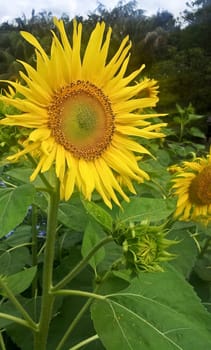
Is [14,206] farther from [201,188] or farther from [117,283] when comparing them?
[201,188]

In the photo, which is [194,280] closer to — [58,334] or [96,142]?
[58,334]

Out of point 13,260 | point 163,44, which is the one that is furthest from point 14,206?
point 163,44

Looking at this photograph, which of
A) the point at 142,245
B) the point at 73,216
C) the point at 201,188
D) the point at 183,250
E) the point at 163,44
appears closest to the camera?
the point at 142,245

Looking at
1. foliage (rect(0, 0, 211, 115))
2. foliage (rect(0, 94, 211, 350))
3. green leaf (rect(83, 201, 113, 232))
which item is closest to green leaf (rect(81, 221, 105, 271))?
foliage (rect(0, 94, 211, 350))

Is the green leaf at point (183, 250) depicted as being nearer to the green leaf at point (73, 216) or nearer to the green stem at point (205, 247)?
the green stem at point (205, 247)

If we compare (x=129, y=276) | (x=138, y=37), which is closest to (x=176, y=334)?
(x=129, y=276)

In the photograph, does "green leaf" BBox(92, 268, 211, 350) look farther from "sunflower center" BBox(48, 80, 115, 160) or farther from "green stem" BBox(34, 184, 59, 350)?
"sunflower center" BBox(48, 80, 115, 160)
